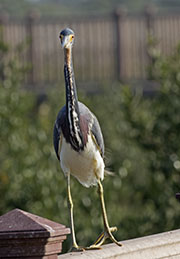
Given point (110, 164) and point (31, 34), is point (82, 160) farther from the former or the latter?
point (31, 34)

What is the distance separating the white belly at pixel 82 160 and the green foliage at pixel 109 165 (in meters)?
3.04

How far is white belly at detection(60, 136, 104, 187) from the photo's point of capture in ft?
14.9

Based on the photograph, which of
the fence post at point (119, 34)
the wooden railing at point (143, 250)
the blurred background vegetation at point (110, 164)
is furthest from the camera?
the fence post at point (119, 34)

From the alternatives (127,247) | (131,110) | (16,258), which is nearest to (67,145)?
(127,247)

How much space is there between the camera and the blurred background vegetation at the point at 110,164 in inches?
324

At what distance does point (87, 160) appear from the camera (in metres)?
4.58

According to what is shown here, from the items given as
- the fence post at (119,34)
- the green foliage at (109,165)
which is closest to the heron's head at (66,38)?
the green foliage at (109,165)

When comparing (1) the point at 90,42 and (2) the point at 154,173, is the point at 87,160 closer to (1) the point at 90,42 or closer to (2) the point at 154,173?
(2) the point at 154,173

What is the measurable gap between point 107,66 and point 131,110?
4.67 meters

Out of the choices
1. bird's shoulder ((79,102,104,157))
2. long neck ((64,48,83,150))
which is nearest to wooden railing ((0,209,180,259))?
long neck ((64,48,83,150))

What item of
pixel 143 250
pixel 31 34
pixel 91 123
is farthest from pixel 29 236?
pixel 31 34

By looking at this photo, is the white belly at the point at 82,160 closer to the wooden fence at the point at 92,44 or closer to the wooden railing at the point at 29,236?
the wooden railing at the point at 29,236

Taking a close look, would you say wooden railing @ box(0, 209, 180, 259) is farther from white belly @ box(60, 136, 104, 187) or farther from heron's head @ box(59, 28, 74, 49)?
heron's head @ box(59, 28, 74, 49)

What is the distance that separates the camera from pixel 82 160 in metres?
4.56
